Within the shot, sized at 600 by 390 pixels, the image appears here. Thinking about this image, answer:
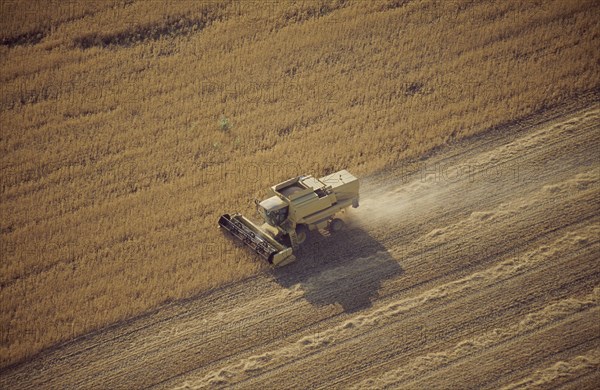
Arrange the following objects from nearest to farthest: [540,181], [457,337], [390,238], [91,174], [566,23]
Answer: [457,337]
[390,238]
[540,181]
[91,174]
[566,23]

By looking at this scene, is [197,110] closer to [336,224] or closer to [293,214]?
[293,214]

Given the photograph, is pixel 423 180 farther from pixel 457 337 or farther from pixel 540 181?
pixel 457 337

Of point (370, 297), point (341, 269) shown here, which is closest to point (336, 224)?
point (341, 269)

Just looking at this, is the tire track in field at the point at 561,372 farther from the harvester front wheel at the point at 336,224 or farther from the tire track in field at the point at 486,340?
the harvester front wheel at the point at 336,224

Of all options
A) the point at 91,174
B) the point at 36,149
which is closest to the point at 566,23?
the point at 91,174

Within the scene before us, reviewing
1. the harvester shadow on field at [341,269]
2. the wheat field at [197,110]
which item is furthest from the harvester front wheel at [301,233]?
the wheat field at [197,110]

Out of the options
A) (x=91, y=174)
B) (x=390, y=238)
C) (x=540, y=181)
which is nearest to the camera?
(x=390, y=238)
